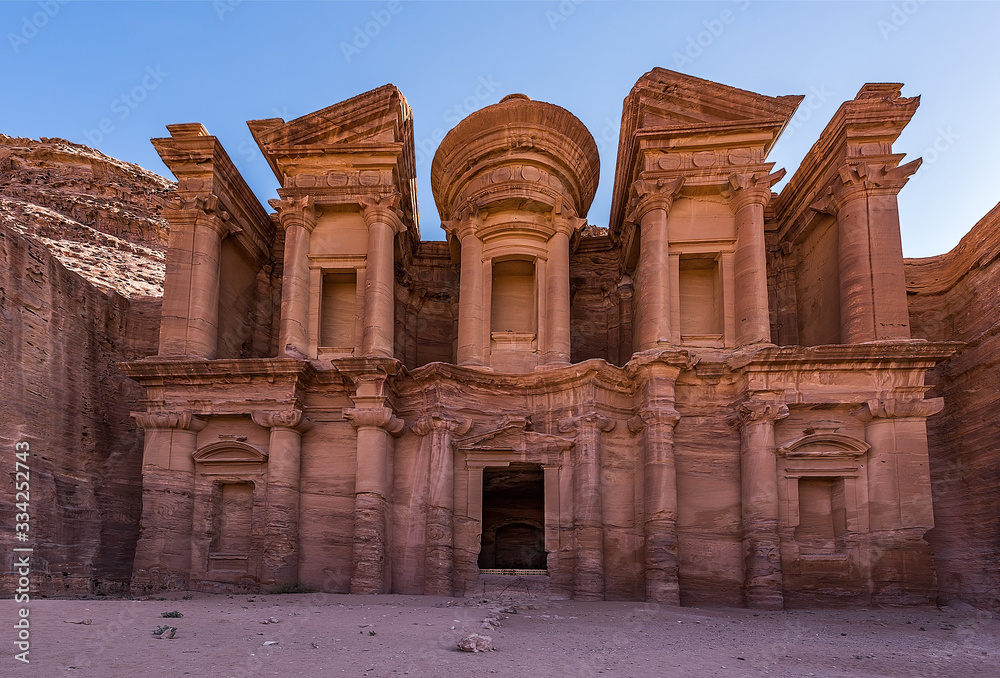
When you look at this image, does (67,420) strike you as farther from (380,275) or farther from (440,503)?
(440,503)

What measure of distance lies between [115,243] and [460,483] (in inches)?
770

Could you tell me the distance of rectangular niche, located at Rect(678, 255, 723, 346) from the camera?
18.6 metres

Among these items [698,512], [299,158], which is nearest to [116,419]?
[299,158]

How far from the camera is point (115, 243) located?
28.1 m

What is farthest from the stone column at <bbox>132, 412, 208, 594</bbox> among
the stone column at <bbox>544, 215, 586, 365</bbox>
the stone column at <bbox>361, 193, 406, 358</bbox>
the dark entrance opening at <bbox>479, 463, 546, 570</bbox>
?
the stone column at <bbox>544, 215, 586, 365</bbox>

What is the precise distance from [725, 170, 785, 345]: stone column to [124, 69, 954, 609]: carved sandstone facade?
66 millimetres

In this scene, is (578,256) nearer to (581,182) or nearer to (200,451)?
(581,182)

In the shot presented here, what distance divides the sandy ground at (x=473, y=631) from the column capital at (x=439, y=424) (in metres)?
4.23

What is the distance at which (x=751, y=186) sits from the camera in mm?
17812

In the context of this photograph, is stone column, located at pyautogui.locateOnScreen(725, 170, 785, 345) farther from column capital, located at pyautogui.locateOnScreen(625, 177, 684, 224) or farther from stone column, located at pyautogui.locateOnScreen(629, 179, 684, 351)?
stone column, located at pyautogui.locateOnScreen(629, 179, 684, 351)

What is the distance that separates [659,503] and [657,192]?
7827 millimetres

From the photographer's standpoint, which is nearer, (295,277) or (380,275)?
(380,275)

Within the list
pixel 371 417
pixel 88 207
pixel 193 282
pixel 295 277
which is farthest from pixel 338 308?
pixel 88 207

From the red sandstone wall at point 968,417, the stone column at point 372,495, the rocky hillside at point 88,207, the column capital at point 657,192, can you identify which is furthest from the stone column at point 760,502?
the rocky hillside at point 88,207
